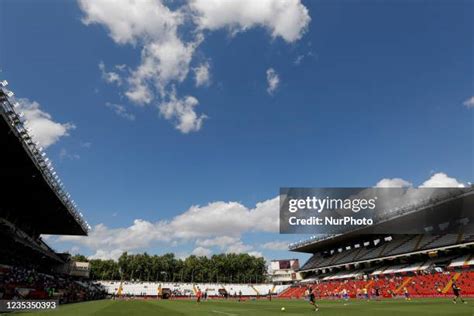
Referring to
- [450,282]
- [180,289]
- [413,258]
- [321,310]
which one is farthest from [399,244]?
[180,289]

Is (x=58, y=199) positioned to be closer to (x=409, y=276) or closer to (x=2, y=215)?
(x=2, y=215)

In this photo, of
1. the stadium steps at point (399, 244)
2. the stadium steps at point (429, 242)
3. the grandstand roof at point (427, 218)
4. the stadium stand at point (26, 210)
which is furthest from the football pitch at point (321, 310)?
the stadium steps at point (399, 244)

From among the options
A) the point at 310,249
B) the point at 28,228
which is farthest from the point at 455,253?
the point at 28,228

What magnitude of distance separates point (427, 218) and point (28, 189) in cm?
6774

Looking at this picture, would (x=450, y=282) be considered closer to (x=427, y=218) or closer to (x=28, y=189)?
(x=427, y=218)

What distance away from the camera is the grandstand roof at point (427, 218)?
196ft

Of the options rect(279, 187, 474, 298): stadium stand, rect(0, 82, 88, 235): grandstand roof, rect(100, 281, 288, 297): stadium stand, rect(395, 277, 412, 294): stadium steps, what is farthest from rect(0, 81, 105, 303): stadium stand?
rect(395, 277, 412, 294): stadium steps

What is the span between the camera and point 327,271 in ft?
326

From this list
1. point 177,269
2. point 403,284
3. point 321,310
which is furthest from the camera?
point 177,269

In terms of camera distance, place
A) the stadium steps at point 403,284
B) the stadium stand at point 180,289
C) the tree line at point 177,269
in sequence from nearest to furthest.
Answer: the stadium steps at point 403,284
the stadium stand at point 180,289
the tree line at point 177,269

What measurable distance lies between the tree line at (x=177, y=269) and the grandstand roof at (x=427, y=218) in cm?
7221

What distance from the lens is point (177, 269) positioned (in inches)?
6358

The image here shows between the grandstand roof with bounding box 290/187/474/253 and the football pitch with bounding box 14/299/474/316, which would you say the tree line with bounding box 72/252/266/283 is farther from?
the football pitch with bounding box 14/299/474/316

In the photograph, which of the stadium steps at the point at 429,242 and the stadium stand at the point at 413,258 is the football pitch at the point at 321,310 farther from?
the stadium steps at the point at 429,242
